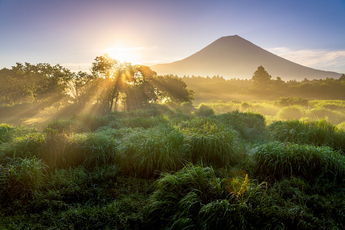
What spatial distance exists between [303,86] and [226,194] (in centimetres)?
4913

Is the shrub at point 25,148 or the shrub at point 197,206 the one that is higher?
the shrub at point 25,148

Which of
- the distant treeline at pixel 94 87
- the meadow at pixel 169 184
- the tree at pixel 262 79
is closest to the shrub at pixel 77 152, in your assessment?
the meadow at pixel 169 184

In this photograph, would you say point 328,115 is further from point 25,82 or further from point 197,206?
point 25,82

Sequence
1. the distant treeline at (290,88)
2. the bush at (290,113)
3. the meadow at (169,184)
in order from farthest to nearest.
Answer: the distant treeline at (290,88) < the bush at (290,113) < the meadow at (169,184)

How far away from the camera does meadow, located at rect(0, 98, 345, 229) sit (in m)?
2.94

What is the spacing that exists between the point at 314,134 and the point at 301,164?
3.18 metres

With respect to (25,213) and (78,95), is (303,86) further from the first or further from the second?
(25,213)

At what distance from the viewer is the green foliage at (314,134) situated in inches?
266

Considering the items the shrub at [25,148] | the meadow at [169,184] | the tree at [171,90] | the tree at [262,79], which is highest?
the tree at [262,79]

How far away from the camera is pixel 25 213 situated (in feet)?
10.7

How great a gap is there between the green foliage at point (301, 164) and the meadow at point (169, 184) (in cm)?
2

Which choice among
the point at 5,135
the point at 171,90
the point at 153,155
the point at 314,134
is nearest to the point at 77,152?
the point at 153,155

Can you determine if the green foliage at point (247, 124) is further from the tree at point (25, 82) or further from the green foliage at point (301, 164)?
the tree at point (25, 82)

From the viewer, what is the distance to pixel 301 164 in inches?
183
